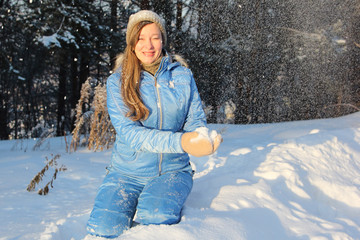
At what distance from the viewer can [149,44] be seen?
1.79 metres

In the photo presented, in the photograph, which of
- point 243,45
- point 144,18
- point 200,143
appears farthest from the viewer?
point 243,45

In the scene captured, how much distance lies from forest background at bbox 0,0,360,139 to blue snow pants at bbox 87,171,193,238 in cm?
612

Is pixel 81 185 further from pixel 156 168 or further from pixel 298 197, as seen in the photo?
pixel 298 197

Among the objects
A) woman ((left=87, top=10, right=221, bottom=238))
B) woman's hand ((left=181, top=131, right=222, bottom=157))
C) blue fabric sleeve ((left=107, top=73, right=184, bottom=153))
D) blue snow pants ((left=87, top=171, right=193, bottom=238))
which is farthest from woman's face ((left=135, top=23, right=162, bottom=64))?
blue snow pants ((left=87, top=171, right=193, bottom=238))

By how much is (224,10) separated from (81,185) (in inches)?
345

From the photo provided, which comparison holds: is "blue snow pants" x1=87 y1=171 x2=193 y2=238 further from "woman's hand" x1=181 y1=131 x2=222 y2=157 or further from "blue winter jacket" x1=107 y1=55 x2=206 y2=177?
"woman's hand" x1=181 y1=131 x2=222 y2=157

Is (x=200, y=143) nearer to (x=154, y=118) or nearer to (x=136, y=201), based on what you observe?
(x=154, y=118)

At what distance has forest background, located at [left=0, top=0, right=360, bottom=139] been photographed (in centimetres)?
826

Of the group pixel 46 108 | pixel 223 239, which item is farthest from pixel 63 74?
pixel 223 239

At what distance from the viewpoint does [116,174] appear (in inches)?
69.8

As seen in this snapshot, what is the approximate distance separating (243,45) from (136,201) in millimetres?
7941

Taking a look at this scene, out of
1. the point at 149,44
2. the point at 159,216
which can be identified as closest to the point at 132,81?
the point at 149,44

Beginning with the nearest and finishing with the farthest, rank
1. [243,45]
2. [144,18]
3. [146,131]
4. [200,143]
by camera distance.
A: [200,143]
[146,131]
[144,18]
[243,45]

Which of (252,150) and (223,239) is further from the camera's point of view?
(252,150)
